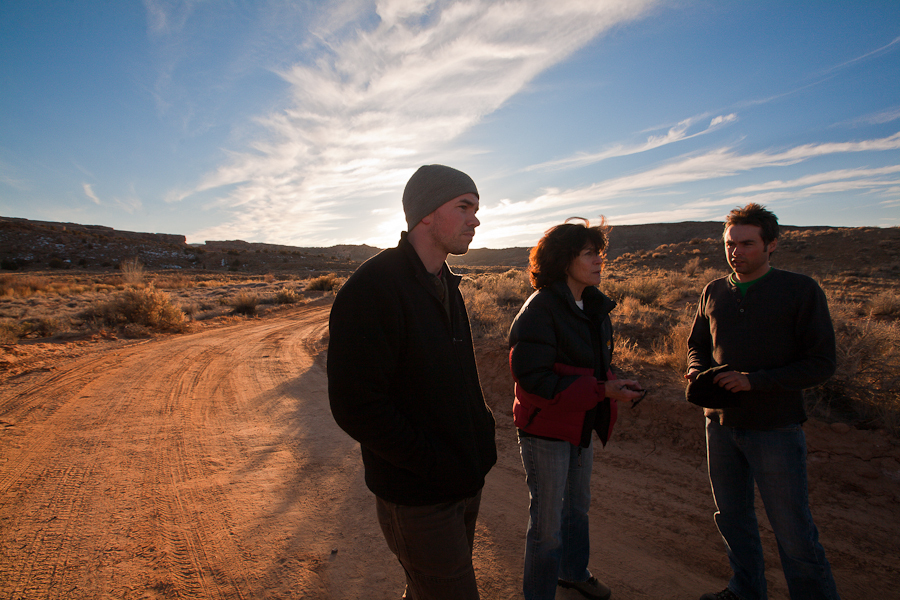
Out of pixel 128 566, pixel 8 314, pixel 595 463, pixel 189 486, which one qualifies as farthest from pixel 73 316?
pixel 595 463

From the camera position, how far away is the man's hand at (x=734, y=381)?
2.19 m

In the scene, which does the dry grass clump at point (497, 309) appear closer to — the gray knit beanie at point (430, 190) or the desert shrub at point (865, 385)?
the desert shrub at point (865, 385)

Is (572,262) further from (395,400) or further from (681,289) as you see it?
(681,289)

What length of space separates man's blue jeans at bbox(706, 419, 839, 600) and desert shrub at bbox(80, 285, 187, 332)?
570 inches

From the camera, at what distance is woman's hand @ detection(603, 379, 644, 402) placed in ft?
6.77

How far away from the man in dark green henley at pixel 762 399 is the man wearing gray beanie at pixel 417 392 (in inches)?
64.4

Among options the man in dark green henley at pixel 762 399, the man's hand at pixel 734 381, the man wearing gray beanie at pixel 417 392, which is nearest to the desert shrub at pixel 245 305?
the man wearing gray beanie at pixel 417 392

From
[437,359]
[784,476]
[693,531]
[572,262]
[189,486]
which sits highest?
[572,262]

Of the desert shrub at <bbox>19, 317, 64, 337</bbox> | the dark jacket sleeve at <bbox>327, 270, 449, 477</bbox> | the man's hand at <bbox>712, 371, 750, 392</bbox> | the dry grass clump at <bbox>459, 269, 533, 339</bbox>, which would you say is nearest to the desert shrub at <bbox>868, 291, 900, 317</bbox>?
the dry grass clump at <bbox>459, 269, 533, 339</bbox>

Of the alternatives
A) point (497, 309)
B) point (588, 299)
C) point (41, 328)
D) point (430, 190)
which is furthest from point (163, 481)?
point (41, 328)

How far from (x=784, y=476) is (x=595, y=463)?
2.46m

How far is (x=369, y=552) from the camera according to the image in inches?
123

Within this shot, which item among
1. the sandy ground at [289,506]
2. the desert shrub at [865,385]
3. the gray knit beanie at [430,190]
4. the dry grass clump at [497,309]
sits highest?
the gray knit beanie at [430,190]

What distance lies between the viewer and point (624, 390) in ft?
6.84
